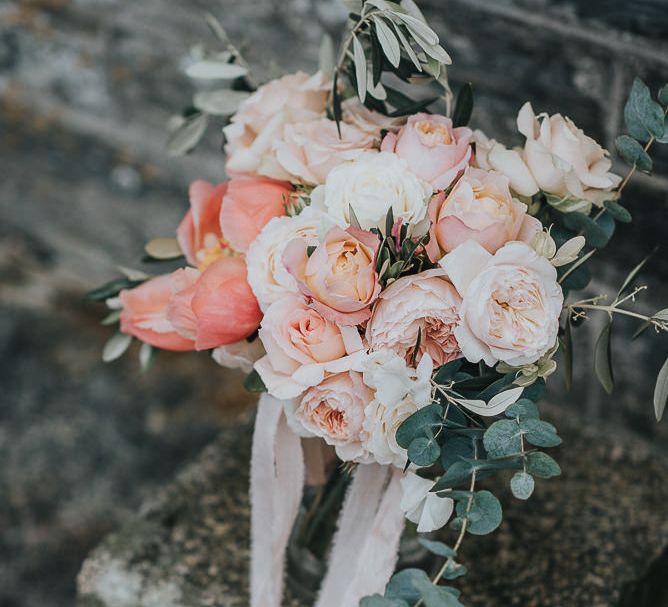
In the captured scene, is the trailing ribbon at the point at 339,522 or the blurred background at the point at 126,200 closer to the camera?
the trailing ribbon at the point at 339,522

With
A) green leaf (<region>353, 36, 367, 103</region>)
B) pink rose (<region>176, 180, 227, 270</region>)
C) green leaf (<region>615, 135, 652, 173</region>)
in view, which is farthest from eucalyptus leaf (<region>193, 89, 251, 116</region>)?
green leaf (<region>615, 135, 652, 173</region>)

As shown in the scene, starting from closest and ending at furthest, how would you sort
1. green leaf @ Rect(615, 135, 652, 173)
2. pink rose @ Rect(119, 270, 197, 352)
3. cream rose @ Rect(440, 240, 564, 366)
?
cream rose @ Rect(440, 240, 564, 366)
green leaf @ Rect(615, 135, 652, 173)
pink rose @ Rect(119, 270, 197, 352)

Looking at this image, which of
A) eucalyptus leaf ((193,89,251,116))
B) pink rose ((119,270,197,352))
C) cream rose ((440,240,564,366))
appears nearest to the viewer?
cream rose ((440,240,564,366))

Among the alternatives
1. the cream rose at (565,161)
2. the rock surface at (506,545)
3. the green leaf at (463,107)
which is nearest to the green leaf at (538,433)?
the cream rose at (565,161)

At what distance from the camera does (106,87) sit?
2.04 meters

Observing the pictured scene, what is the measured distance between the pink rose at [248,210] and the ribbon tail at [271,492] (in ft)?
0.59

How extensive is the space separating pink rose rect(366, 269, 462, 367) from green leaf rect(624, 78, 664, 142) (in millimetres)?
246

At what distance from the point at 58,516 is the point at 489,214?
1.45m

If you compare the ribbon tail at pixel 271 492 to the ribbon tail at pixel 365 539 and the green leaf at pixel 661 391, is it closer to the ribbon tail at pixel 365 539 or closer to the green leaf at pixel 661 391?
the ribbon tail at pixel 365 539

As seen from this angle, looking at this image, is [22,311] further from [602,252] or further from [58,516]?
[602,252]

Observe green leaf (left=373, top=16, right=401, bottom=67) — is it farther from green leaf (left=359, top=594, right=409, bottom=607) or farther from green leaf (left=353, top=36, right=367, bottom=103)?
green leaf (left=359, top=594, right=409, bottom=607)

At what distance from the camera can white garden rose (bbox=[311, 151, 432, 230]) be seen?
0.78m

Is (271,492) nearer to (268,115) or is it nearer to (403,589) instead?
(403,589)

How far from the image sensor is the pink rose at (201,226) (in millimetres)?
962
